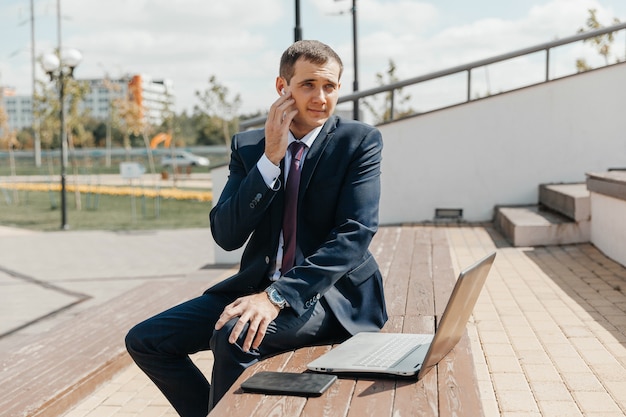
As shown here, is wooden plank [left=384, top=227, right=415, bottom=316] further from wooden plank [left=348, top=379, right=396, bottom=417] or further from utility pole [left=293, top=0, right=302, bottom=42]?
utility pole [left=293, top=0, right=302, bottom=42]

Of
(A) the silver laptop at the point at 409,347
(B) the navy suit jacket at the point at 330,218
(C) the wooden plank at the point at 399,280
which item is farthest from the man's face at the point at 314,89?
(C) the wooden plank at the point at 399,280

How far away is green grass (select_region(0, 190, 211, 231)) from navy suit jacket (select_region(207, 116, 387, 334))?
51.2ft

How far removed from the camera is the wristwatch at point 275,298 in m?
2.85

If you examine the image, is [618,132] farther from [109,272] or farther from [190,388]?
[190,388]

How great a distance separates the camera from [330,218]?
3.20 m

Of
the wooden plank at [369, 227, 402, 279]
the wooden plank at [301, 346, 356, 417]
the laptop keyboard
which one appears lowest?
the wooden plank at [369, 227, 402, 279]

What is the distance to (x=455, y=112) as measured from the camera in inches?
438

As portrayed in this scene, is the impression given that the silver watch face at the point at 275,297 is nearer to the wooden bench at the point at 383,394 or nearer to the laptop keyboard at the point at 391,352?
the wooden bench at the point at 383,394

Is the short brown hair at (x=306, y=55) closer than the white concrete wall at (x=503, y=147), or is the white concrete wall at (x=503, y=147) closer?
the short brown hair at (x=306, y=55)

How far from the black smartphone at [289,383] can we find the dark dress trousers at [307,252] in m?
0.39

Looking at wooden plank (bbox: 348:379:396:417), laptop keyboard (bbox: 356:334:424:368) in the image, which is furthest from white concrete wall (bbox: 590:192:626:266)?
wooden plank (bbox: 348:379:396:417)

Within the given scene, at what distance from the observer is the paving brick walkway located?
3947 mm

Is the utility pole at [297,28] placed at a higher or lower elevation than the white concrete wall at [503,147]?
higher

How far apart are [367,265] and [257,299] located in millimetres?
593
